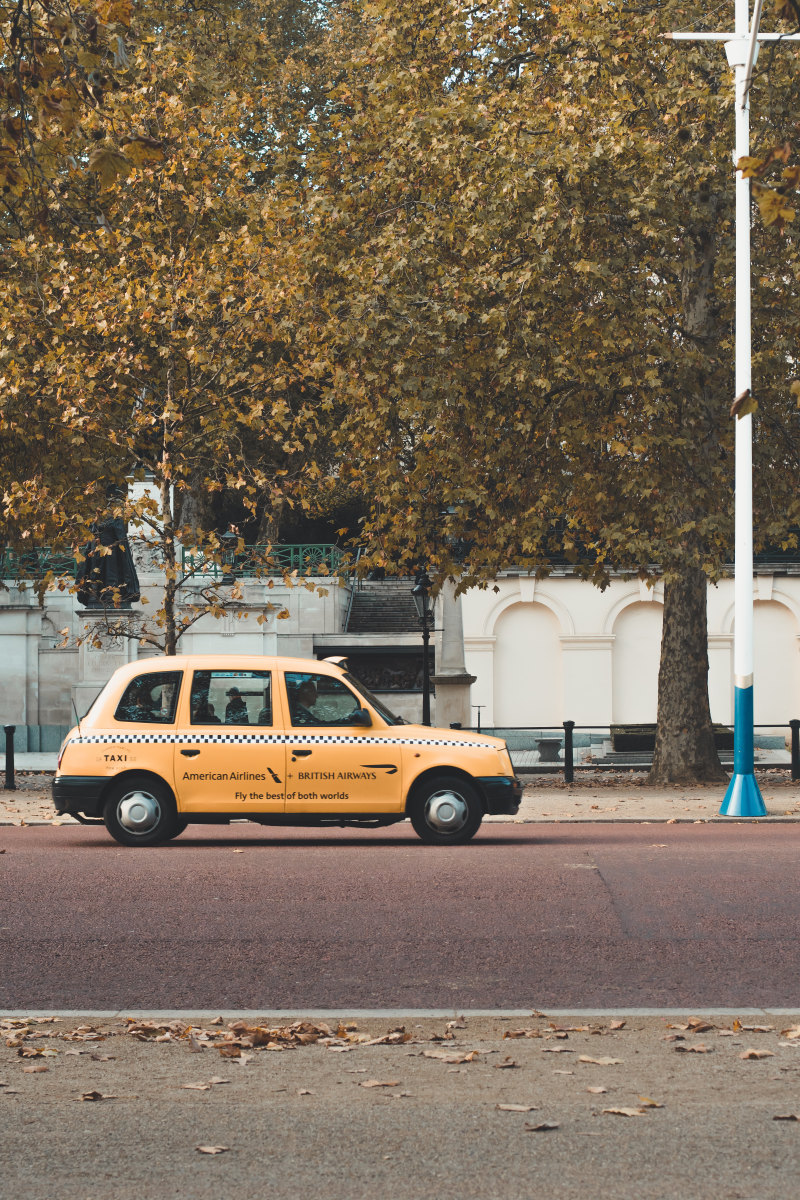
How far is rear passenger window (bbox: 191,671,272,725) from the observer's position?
1330cm

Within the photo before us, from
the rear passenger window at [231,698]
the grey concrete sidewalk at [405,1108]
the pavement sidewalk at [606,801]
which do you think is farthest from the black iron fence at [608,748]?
the grey concrete sidewalk at [405,1108]

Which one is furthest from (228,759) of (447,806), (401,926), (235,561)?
(235,561)

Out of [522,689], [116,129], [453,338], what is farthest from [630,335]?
[522,689]

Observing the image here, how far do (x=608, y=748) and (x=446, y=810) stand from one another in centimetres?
1854

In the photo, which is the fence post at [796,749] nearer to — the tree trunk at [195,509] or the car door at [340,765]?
the car door at [340,765]

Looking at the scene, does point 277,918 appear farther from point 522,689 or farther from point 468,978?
point 522,689

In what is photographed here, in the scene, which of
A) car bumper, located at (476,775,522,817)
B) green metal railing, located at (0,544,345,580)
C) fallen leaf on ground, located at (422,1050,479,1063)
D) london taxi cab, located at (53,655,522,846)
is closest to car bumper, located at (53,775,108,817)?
london taxi cab, located at (53,655,522,846)

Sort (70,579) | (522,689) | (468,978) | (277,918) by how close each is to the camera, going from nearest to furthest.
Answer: (468,978), (277,918), (70,579), (522,689)

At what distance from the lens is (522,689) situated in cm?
3781

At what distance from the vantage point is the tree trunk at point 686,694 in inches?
846

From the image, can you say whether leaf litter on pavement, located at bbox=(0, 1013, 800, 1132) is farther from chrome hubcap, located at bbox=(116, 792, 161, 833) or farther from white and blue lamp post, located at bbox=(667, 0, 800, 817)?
white and blue lamp post, located at bbox=(667, 0, 800, 817)

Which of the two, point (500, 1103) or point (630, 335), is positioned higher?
point (630, 335)

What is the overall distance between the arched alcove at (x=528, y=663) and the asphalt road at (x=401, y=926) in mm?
23894

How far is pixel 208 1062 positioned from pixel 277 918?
3.47 m
